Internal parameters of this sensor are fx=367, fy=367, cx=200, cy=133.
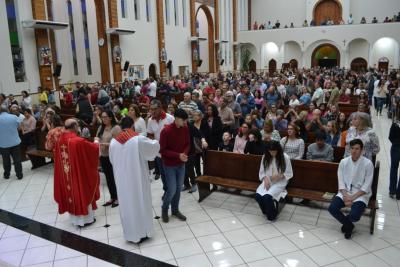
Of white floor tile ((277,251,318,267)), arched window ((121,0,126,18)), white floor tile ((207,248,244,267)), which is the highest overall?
arched window ((121,0,126,18))

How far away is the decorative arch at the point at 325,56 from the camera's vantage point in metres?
30.1

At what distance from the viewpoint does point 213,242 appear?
4551mm

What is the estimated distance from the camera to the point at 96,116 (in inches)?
321

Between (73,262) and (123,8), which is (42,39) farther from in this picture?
(73,262)

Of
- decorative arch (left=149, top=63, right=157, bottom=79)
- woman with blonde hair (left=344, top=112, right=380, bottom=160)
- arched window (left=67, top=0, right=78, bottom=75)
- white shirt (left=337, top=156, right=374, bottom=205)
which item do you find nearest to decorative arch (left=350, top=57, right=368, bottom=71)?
decorative arch (left=149, top=63, right=157, bottom=79)

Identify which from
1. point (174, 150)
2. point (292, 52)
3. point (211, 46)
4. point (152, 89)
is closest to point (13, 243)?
point (174, 150)

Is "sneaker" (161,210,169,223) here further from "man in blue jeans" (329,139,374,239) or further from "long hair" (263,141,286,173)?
"man in blue jeans" (329,139,374,239)

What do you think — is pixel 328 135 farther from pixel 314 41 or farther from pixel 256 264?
pixel 314 41

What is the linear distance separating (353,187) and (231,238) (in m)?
1.67

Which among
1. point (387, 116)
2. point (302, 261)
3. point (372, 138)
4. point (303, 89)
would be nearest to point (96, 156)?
point (302, 261)

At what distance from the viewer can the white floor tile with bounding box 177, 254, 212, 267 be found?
406cm

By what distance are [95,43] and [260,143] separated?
1423 cm

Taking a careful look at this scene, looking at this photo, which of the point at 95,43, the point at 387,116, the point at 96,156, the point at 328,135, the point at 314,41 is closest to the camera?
the point at 96,156

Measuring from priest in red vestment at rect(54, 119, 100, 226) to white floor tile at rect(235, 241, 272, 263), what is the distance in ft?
6.98
